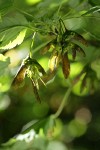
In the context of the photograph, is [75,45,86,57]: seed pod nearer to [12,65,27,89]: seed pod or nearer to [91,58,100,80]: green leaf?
[12,65,27,89]: seed pod

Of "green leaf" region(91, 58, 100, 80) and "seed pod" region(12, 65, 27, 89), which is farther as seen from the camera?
"green leaf" region(91, 58, 100, 80)

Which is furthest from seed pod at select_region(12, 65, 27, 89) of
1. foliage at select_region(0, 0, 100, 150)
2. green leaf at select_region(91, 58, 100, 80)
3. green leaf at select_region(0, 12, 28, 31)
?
green leaf at select_region(91, 58, 100, 80)

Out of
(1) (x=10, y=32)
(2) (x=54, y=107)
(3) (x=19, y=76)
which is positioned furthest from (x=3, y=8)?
(2) (x=54, y=107)

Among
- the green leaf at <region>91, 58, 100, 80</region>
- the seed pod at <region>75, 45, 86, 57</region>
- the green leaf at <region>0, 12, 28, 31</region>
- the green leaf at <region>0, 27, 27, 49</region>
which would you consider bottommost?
the green leaf at <region>91, 58, 100, 80</region>

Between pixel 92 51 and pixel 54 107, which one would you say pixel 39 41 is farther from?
pixel 54 107

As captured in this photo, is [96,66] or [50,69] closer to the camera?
[50,69]

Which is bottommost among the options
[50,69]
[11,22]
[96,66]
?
[96,66]

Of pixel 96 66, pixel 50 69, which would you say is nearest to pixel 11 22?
pixel 50 69

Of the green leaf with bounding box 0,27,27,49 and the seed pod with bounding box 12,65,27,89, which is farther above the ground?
the green leaf with bounding box 0,27,27,49

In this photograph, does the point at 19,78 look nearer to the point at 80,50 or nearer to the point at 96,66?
the point at 80,50
